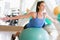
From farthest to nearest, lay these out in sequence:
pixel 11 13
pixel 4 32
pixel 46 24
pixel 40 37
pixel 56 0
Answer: pixel 56 0
pixel 11 13
pixel 4 32
pixel 46 24
pixel 40 37

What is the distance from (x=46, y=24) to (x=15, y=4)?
73 cm

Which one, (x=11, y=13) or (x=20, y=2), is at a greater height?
(x=20, y=2)

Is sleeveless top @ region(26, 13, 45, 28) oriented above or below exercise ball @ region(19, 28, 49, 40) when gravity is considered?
above

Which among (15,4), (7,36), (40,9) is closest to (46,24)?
(40,9)

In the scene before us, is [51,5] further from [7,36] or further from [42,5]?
[42,5]

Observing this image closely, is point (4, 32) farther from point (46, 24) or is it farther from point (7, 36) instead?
point (46, 24)

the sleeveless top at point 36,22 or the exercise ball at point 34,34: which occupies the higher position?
the sleeveless top at point 36,22

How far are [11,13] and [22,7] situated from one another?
0.17m

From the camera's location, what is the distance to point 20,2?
7.13 ft

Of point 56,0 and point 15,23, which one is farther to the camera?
point 56,0

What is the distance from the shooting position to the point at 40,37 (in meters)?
1.35

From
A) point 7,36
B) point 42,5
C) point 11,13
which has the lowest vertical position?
point 7,36

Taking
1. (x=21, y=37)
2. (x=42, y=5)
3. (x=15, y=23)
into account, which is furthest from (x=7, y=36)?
(x=42, y=5)

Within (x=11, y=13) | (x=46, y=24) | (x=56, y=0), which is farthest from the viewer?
(x=56, y=0)
